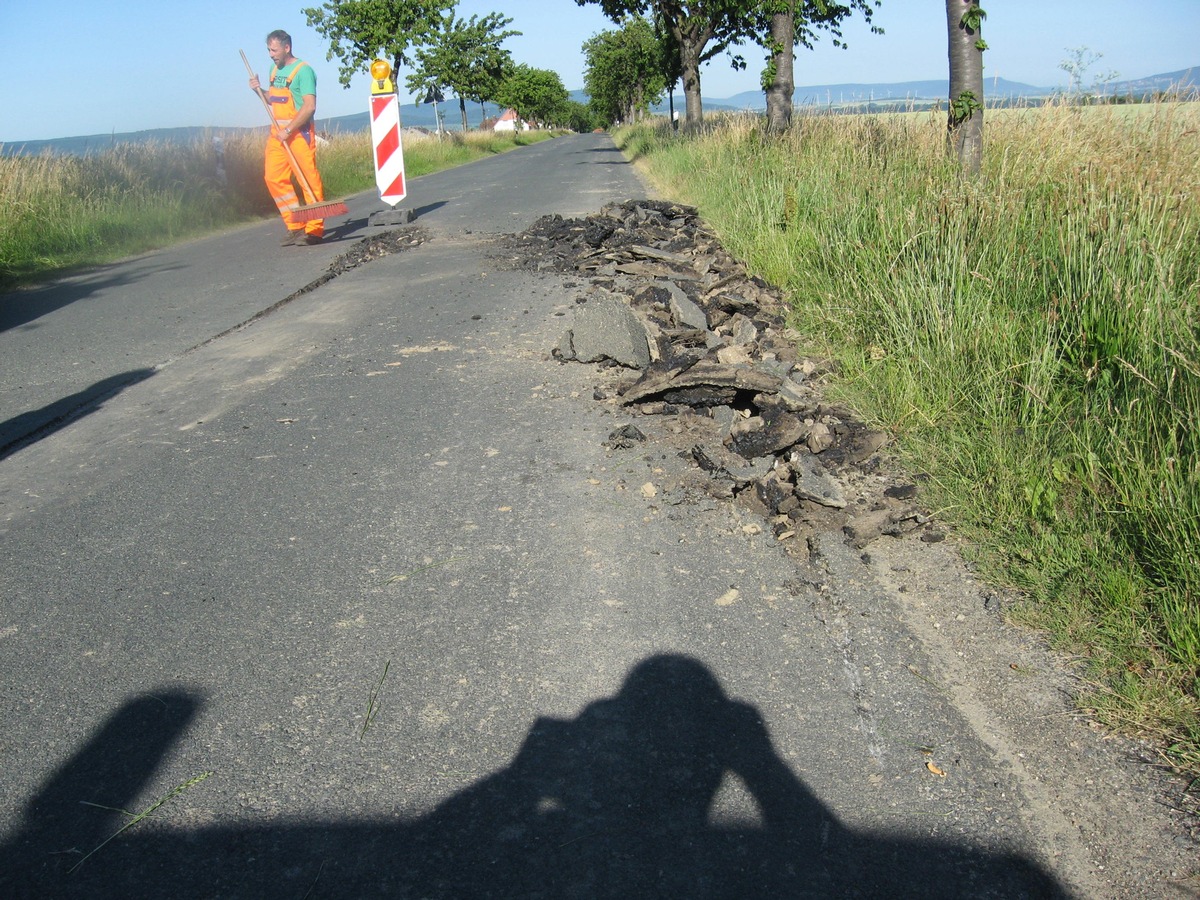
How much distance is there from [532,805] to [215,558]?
1980mm

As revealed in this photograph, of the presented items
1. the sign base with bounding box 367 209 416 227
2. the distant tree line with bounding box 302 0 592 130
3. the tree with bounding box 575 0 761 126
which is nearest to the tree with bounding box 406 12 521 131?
the distant tree line with bounding box 302 0 592 130

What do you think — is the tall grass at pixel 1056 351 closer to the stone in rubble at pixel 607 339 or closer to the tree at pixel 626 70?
the stone in rubble at pixel 607 339

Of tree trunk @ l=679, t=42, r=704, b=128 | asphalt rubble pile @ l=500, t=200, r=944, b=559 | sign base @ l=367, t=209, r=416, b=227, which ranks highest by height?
tree trunk @ l=679, t=42, r=704, b=128

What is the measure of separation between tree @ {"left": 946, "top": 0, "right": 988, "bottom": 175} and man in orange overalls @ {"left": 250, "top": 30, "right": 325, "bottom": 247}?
7360 millimetres

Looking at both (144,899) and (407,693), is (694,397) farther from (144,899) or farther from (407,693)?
(144,899)

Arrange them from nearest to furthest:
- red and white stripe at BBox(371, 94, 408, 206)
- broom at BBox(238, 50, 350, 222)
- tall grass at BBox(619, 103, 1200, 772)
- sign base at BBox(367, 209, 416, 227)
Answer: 1. tall grass at BBox(619, 103, 1200, 772)
2. broom at BBox(238, 50, 350, 222)
3. red and white stripe at BBox(371, 94, 408, 206)
4. sign base at BBox(367, 209, 416, 227)

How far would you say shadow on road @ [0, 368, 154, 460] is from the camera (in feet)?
16.7

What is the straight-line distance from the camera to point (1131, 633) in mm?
2707

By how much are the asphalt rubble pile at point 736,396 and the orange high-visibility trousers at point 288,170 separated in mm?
4837

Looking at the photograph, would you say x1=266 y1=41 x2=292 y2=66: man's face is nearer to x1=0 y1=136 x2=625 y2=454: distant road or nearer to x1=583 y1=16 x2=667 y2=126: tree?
x1=0 y1=136 x2=625 y2=454: distant road

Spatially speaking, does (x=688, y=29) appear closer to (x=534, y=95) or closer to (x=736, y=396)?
(x=736, y=396)

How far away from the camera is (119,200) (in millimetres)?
14234

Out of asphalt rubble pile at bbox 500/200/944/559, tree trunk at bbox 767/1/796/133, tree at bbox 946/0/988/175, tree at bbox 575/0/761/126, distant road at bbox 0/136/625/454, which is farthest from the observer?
tree at bbox 575/0/761/126

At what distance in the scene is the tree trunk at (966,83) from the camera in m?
7.70
